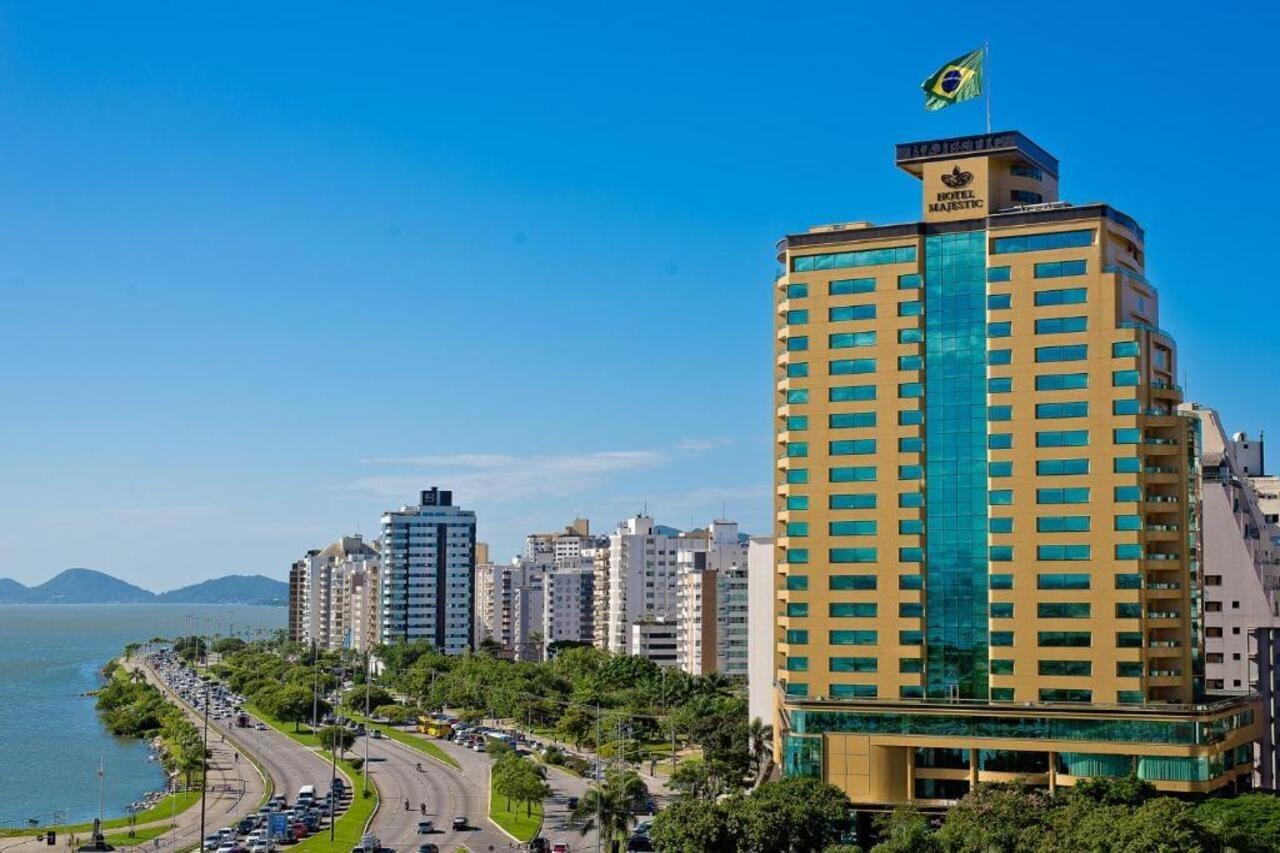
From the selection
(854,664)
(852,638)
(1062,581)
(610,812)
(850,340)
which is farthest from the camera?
(850,340)

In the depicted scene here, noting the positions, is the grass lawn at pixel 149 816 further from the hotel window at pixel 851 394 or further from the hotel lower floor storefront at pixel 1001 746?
the hotel window at pixel 851 394

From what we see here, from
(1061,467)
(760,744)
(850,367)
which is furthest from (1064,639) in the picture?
(760,744)

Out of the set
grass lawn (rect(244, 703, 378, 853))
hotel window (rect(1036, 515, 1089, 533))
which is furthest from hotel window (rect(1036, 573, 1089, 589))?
grass lawn (rect(244, 703, 378, 853))

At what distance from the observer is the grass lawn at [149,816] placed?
102m

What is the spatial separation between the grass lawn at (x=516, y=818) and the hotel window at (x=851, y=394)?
106 ft

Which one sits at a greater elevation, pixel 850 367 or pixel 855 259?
pixel 855 259

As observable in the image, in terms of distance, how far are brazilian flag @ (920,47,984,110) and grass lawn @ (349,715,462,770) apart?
70253 mm

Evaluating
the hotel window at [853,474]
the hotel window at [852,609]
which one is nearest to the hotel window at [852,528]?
the hotel window at [853,474]

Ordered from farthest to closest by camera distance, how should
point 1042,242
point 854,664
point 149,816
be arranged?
point 149,816 < point 854,664 < point 1042,242

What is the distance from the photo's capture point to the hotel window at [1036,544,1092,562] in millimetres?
83062

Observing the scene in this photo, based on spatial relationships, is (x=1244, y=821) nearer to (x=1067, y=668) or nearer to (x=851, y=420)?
(x=1067, y=668)

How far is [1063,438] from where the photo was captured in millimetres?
84000

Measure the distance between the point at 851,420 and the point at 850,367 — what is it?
3200 mm

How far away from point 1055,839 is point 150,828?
62316mm
